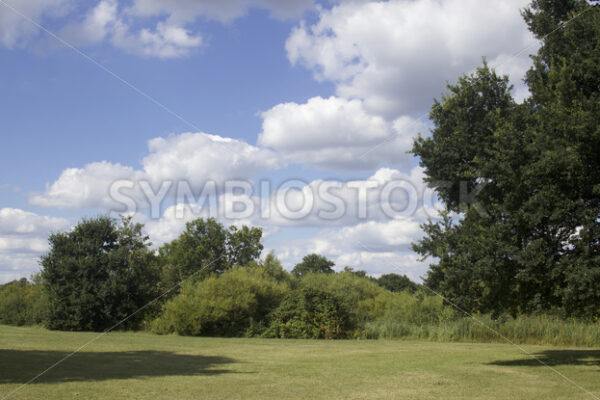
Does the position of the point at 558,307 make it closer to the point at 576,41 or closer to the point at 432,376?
the point at 432,376

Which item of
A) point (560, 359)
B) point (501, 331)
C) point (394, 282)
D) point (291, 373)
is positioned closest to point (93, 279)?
point (291, 373)

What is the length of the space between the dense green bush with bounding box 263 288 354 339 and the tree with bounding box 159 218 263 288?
57.1 feet

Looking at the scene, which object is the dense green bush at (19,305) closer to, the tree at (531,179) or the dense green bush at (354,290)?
the dense green bush at (354,290)

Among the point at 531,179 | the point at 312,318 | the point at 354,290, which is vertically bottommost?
the point at 312,318

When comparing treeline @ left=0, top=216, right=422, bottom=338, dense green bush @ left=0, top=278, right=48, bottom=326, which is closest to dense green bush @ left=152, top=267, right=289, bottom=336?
treeline @ left=0, top=216, right=422, bottom=338

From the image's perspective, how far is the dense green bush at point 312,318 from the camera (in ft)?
83.7

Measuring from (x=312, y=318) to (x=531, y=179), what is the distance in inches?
638

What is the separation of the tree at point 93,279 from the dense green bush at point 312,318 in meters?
9.29

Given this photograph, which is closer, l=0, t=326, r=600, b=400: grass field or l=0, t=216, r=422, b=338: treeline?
l=0, t=326, r=600, b=400: grass field

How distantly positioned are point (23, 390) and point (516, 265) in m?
11.4

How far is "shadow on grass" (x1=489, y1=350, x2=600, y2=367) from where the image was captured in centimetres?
1462

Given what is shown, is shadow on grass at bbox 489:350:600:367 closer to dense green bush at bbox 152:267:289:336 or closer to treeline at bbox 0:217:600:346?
treeline at bbox 0:217:600:346

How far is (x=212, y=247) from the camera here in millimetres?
44625

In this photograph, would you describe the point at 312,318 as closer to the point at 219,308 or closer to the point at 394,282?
the point at 219,308
